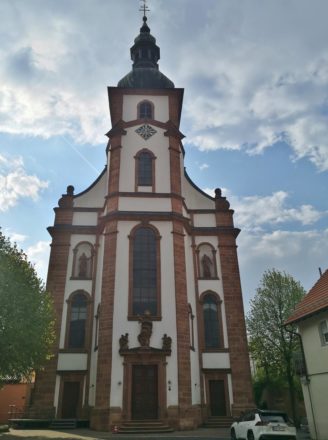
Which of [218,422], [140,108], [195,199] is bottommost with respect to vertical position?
[218,422]

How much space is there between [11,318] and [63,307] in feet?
22.5

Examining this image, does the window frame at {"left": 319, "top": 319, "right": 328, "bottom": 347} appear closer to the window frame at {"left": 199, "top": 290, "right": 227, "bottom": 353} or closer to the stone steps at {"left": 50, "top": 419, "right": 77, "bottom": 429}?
Answer: the window frame at {"left": 199, "top": 290, "right": 227, "bottom": 353}

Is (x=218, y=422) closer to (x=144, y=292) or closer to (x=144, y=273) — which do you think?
(x=144, y=292)

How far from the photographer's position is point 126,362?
2164cm

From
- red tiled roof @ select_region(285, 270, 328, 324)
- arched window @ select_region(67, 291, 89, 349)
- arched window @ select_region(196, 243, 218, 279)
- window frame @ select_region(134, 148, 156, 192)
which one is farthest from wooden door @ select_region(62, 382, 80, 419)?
window frame @ select_region(134, 148, 156, 192)

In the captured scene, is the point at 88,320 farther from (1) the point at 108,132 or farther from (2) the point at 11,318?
(1) the point at 108,132

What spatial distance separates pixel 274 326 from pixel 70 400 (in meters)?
18.0

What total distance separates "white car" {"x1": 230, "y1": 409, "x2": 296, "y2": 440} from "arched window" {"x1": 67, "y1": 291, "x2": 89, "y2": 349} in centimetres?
1255

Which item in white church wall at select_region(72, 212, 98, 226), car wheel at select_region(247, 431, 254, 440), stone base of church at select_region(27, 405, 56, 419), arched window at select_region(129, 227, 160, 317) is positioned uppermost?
white church wall at select_region(72, 212, 98, 226)

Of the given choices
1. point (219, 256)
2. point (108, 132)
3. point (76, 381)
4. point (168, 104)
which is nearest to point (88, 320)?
point (76, 381)

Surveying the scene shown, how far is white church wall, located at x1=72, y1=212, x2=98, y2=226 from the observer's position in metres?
28.7

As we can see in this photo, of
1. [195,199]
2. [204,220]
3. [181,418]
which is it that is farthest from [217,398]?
[195,199]

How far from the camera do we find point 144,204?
89.0 feet

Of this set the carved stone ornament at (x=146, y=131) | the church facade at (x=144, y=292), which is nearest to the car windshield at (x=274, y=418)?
the church facade at (x=144, y=292)
